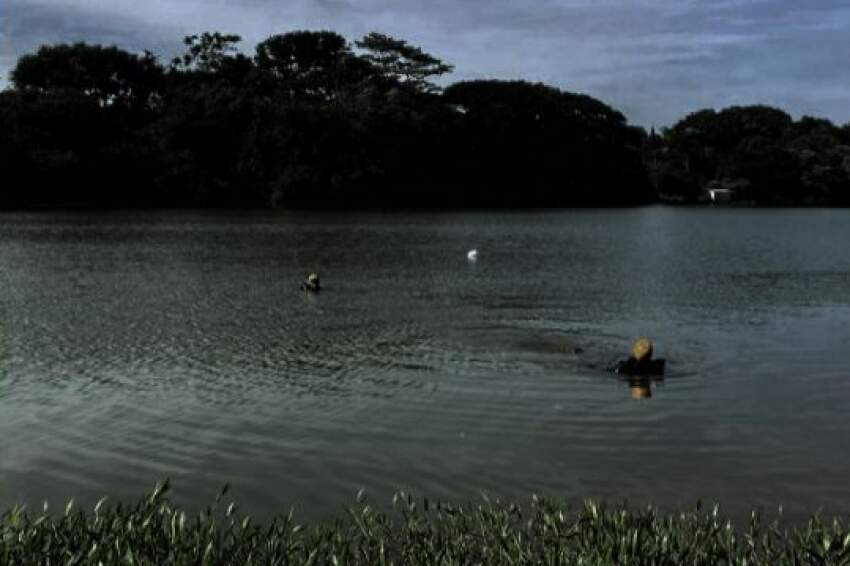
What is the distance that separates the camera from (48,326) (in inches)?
966

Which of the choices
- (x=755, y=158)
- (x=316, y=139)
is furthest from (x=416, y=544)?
(x=755, y=158)

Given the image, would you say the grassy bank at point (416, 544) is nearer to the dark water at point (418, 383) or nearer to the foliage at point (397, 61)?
the dark water at point (418, 383)

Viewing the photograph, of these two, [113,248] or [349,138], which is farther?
[349,138]

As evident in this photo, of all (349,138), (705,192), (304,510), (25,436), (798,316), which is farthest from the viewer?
(705,192)

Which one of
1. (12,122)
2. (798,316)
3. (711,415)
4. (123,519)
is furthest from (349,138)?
(123,519)

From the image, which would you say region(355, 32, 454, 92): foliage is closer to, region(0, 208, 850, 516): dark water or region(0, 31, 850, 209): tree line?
region(0, 31, 850, 209): tree line

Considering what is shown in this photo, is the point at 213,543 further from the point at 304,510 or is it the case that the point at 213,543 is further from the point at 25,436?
the point at 25,436

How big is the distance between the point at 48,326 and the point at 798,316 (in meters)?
19.5

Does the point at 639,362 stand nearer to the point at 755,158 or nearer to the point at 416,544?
the point at 416,544

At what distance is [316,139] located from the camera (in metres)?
99.4

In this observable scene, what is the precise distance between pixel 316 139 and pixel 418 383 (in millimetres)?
83445

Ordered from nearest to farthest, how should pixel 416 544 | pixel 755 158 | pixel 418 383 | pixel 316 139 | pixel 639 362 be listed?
pixel 416 544 → pixel 418 383 → pixel 639 362 → pixel 316 139 → pixel 755 158

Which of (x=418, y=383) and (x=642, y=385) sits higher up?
(x=642, y=385)

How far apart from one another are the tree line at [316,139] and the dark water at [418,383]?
5720 cm
